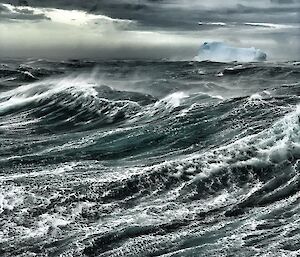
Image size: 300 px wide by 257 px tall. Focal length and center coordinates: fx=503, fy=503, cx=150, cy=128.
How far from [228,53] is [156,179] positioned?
83.9m

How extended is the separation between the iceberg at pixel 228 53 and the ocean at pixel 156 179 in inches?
2372

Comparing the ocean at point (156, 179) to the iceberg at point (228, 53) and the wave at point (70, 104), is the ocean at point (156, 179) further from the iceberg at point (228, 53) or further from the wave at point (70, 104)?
the iceberg at point (228, 53)

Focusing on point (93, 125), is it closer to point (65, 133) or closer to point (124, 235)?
point (65, 133)

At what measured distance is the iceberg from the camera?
95.9 m

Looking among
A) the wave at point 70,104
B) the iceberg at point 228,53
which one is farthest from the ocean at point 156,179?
the iceberg at point 228,53

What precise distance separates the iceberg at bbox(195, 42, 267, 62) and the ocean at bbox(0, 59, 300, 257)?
60.2m

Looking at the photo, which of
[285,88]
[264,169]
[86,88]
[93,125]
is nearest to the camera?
[264,169]

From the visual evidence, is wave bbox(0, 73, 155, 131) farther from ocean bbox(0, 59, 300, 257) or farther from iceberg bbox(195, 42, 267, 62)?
iceberg bbox(195, 42, 267, 62)

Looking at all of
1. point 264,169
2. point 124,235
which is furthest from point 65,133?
point 124,235

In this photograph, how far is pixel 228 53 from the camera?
331ft

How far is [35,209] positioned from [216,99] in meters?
20.1

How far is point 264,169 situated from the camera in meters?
21.0

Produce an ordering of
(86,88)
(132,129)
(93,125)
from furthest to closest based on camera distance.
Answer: (86,88) → (93,125) → (132,129)

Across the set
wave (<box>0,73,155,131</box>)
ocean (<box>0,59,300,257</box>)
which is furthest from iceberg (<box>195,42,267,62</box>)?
ocean (<box>0,59,300,257</box>)
